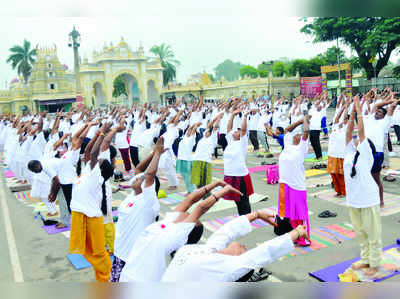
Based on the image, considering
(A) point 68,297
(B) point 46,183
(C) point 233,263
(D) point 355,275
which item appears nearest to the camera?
(A) point 68,297

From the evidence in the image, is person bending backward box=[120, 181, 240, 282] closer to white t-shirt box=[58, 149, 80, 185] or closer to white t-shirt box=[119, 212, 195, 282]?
white t-shirt box=[119, 212, 195, 282]

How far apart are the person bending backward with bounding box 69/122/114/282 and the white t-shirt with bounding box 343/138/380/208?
2813mm

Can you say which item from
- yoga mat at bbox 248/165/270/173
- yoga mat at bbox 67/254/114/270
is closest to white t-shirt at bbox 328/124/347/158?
yoga mat at bbox 248/165/270/173

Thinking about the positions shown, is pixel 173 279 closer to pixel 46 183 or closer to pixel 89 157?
pixel 89 157

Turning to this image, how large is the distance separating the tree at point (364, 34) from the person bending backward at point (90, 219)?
26.1 m

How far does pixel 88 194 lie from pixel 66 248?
2.08 meters

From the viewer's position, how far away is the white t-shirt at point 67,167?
210 inches

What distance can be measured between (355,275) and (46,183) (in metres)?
5.57

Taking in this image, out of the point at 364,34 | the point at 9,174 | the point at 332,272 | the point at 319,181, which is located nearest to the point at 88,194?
the point at 332,272

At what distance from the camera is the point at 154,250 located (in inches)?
92.4

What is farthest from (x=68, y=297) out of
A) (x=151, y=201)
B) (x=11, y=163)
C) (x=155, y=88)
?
(x=155, y=88)

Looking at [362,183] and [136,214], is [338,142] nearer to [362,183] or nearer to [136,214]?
[362,183]

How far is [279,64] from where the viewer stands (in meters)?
51.9

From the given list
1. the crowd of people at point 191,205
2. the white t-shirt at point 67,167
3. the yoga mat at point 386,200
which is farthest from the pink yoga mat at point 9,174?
the yoga mat at point 386,200
